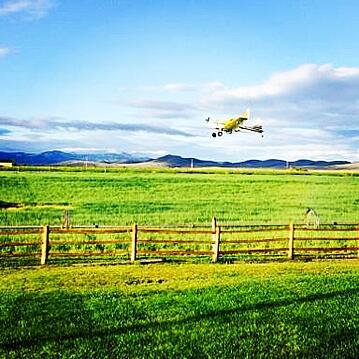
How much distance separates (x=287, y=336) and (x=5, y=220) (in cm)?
2499

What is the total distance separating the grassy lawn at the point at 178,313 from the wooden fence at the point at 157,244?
1880mm

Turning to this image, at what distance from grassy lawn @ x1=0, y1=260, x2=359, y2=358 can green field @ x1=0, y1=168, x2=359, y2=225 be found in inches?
591

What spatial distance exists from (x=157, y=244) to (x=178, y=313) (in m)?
12.6

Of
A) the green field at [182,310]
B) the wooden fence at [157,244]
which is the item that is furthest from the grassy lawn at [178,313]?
the wooden fence at [157,244]

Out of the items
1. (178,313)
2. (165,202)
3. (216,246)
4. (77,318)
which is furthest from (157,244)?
(165,202)

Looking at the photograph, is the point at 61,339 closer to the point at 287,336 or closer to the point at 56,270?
the point at 287,336

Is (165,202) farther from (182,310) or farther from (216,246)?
(182,310)

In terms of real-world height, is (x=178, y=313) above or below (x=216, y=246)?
below

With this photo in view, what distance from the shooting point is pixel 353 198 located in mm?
55188

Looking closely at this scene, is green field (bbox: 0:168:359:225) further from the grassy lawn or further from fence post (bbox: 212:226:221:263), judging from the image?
the grassy lawn

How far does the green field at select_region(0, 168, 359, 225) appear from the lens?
35.9m

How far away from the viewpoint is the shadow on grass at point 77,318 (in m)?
11.0

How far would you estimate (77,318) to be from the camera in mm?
12328

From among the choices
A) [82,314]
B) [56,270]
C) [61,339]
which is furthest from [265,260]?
[61,339]
